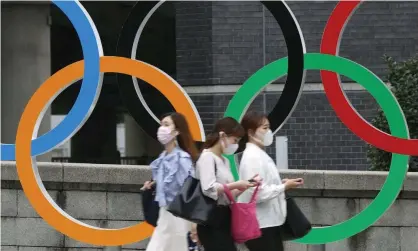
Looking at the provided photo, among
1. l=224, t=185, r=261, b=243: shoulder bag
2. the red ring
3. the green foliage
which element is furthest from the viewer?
the green foliage

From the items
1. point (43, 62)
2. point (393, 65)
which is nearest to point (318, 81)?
point (393, 65)

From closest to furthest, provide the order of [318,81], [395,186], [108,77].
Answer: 1. [395,186]
2. [318,81]
3. [108,77]

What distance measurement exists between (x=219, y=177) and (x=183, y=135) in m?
0.61

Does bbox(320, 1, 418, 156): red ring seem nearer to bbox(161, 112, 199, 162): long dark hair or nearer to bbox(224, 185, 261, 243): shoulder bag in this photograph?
bbox(161, 112, 199, 162): long dark hair

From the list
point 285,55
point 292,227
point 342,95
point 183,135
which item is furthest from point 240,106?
point 285,55

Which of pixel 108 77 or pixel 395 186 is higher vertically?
pixel 108 77

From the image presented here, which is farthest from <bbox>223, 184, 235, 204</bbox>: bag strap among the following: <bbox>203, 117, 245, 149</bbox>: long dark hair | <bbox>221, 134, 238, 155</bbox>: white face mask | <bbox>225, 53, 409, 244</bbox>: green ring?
<bbox>225, 53, 409, 244</bbox>: green ring

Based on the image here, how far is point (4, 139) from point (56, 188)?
37.9 ft

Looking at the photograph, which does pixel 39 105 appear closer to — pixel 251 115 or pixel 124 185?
pixel 124 185

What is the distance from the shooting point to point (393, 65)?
13141 mm

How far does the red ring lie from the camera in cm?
1032

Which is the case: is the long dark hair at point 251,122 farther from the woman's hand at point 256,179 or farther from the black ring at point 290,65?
the black ring at point 290,65

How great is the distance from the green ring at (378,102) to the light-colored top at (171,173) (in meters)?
2.03

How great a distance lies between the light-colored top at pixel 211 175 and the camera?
8.09m
